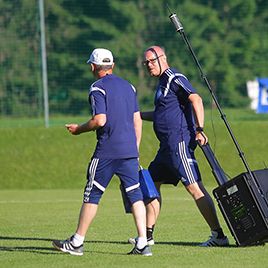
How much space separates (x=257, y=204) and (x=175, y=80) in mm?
1516

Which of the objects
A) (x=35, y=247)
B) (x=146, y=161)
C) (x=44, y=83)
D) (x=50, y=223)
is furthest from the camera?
(x=44, y=83)

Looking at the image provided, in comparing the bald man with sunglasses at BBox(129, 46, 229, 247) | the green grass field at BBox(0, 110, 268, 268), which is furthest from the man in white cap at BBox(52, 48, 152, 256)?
the bald man with sunglasses at BBox(129, 46, 229, 247)

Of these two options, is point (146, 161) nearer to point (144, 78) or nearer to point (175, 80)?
point (144, 78)

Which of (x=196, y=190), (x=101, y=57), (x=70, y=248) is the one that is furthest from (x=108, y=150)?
(x=196, y=190)

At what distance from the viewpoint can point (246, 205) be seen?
10703mm

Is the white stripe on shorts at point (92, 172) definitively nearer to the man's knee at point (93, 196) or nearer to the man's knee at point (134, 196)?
the man's knee at point (93, 196)

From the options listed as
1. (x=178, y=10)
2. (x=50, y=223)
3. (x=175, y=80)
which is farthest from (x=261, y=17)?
(x=175, y=80)

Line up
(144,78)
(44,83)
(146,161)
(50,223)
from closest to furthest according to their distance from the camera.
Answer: (50,223) → (146,161) → (44,83) → (144,78)

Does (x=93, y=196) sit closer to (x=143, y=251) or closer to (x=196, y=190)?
Result: (x=143, y=251)

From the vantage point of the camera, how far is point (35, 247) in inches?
434

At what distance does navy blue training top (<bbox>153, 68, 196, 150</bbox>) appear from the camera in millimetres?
11180

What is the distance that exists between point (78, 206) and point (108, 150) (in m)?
6.24

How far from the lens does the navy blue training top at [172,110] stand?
36.7 ft

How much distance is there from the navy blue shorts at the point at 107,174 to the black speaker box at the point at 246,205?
0.98 metres
